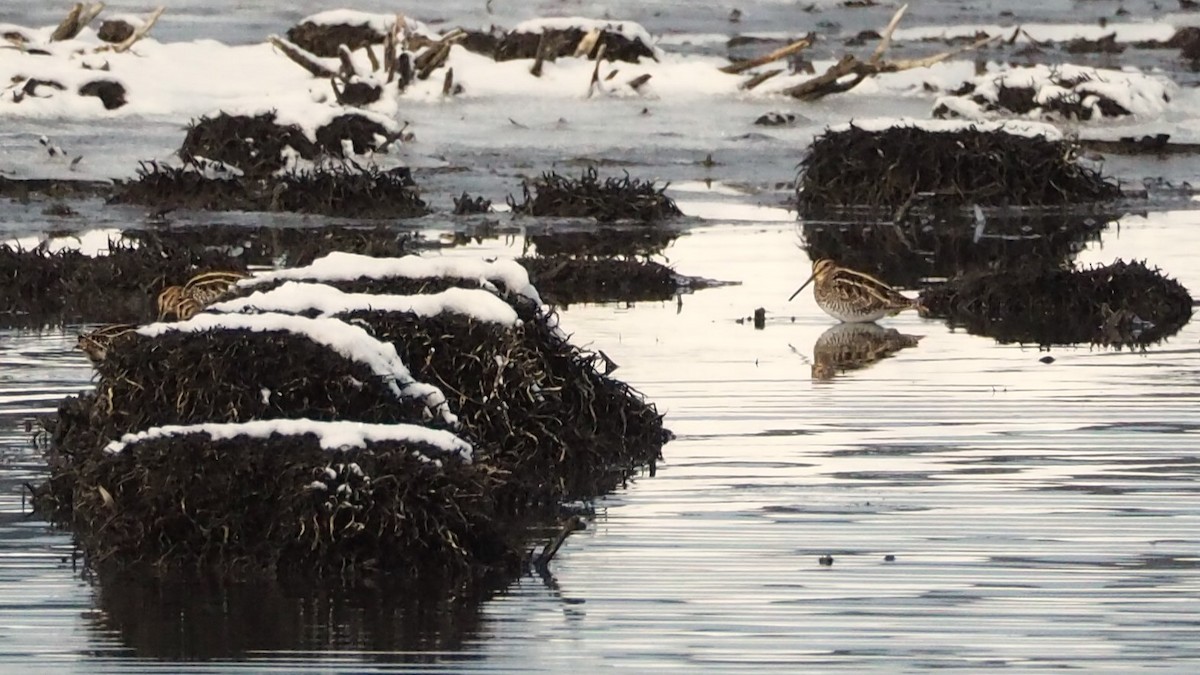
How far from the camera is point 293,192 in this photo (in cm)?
2431

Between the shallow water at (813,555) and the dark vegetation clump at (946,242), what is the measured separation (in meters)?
5.80

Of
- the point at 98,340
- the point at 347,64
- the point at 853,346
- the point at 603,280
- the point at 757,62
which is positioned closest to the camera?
the point at 98,340

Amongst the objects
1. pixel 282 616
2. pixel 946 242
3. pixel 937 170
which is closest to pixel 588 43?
pixel 937 170

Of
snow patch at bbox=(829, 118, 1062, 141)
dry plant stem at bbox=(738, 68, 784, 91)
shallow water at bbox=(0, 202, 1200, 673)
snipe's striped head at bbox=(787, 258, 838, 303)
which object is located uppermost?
dry plant stem at bbox=(738, 68, 784, 91)

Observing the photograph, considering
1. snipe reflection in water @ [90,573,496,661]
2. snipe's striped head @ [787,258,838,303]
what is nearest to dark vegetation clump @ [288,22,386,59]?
snipe's striped head @ [787,258,838,303]

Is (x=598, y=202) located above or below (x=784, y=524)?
above

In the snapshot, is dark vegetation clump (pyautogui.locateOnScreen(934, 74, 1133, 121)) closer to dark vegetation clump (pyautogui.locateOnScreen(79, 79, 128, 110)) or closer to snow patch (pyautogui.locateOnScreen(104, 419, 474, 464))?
dark vegetation clump (pyautogui.locateOnScreen(79, 79, 128, 110))

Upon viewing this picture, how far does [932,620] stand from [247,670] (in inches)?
84.9

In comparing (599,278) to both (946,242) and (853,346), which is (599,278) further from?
(946,242)

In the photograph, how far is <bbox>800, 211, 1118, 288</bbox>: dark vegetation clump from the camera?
67.7 feet

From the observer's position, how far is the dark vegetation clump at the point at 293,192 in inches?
945

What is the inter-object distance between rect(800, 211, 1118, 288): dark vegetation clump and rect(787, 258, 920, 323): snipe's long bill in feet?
7.15

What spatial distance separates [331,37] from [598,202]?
42.9 feet

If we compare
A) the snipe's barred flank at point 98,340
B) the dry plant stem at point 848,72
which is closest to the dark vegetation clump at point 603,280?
the snipe's barred flank at point 98,340
